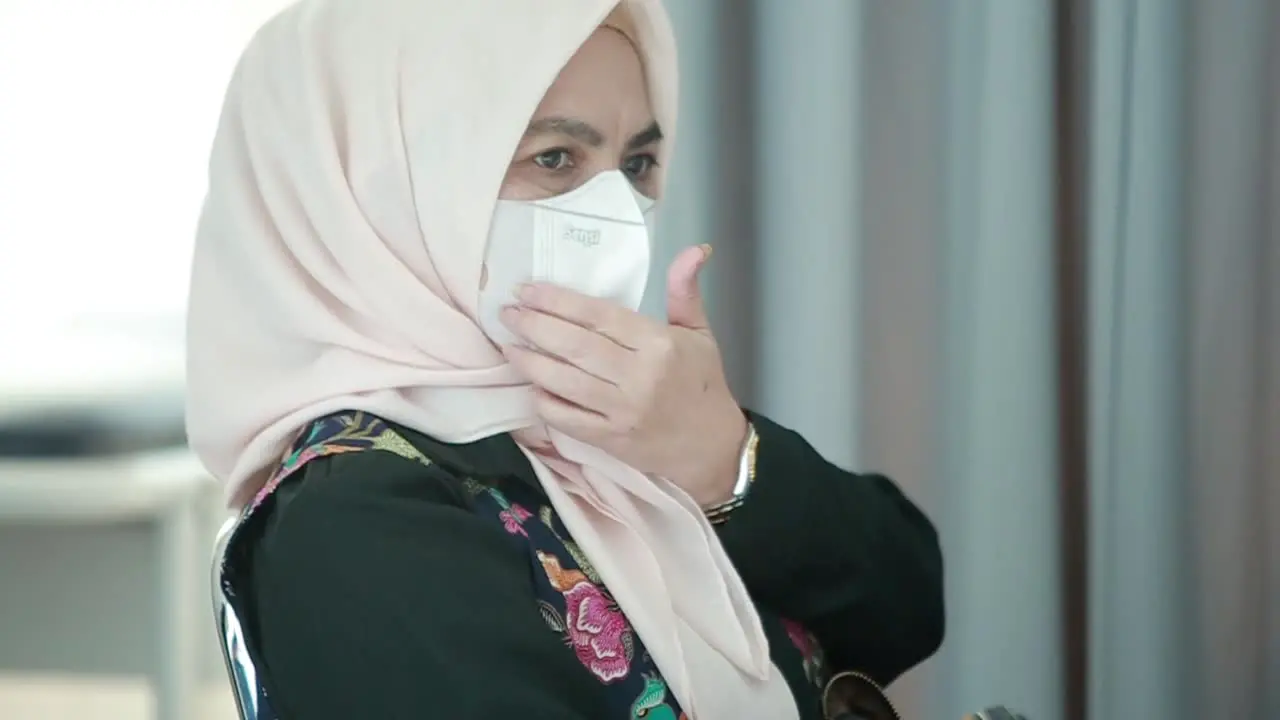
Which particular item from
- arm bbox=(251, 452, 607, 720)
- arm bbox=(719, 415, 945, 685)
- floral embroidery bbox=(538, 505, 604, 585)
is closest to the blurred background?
arm bbox=(719, 415, 945, 685)

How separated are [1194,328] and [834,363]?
452 millimetres

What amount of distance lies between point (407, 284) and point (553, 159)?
17 cm

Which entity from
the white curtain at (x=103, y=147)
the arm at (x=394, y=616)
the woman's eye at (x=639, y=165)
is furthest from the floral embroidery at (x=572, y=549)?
the white curtain at (x=103, y=147)

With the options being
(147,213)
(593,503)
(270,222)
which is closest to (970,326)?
(593,503)

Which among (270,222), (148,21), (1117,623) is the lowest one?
(1117,623)

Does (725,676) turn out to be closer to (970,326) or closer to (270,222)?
(270,222)

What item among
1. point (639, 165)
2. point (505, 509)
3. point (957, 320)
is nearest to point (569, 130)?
point (639, 165)

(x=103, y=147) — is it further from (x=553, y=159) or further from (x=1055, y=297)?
(x=1055, y=297)

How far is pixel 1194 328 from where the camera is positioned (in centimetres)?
139

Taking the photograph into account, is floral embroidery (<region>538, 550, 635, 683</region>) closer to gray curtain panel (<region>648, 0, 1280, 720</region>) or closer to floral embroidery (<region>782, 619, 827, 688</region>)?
floral embroidery (<region>782, 619, 827, 688</region>)

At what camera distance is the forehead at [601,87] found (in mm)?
941

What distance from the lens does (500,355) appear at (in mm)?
916

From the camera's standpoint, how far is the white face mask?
897mm

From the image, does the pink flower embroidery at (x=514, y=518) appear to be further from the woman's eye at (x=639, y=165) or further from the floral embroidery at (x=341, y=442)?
the woman's eye at (x=639, y=165)
